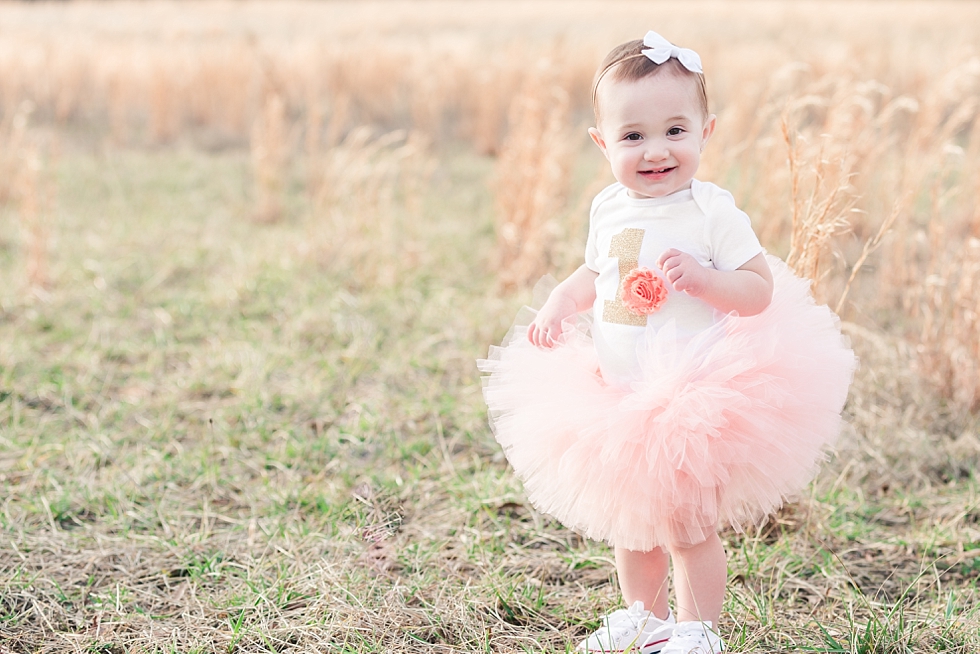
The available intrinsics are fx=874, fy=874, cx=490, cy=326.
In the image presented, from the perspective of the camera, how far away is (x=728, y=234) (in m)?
1.65

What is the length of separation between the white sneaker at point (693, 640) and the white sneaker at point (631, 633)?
0.04 meters

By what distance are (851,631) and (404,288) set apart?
10.1 feet

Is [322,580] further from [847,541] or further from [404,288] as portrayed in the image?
[404,288]

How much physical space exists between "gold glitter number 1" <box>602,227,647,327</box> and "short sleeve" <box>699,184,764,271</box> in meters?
0.14

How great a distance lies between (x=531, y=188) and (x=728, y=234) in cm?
286

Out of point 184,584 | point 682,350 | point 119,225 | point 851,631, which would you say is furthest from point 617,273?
point 119,225

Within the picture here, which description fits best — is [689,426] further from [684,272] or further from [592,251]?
[592,251]

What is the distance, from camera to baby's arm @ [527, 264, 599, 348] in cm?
186

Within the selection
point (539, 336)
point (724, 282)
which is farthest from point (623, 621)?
point (724, 282)

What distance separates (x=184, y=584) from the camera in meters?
2.22

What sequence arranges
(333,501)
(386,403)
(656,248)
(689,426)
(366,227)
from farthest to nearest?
(366,227)
(386,403)
(333,501)
(656,248)
(689,426)

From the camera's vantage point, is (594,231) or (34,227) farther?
(34,227)

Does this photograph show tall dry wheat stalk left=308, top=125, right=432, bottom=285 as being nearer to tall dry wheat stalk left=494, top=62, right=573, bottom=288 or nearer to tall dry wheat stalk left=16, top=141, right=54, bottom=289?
tall dry wheat stalk left=494, top=62, right=573, bottom=288

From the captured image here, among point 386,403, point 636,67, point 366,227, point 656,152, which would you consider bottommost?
point 386,403
